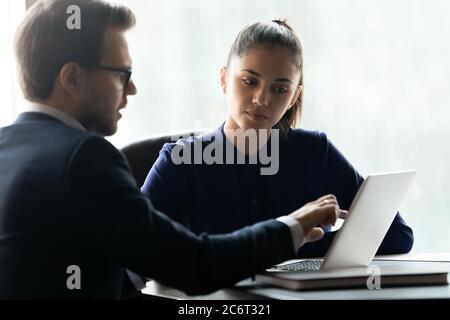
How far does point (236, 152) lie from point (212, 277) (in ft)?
2.27

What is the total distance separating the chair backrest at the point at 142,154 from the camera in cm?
195

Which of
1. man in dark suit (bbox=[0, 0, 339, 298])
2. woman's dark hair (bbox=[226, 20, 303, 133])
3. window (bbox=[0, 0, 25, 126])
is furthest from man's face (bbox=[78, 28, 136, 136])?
window (bbox=[0, 0, 25, 126])

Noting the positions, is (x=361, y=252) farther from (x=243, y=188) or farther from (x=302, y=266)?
(x=243, y=188)

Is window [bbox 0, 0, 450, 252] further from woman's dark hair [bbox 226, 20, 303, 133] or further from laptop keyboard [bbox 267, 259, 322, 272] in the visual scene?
laptop keyboard [bbox 267, 259, 322, 272]

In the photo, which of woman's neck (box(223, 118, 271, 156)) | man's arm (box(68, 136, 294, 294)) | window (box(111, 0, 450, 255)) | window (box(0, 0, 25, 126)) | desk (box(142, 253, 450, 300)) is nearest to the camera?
man's arm (box(68, 136, 294, 294))

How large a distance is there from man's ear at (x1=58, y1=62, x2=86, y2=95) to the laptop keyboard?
1.76 feet

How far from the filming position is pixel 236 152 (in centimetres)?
177

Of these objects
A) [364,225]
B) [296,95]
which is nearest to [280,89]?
[296,95]

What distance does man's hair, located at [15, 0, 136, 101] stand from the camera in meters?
1.23

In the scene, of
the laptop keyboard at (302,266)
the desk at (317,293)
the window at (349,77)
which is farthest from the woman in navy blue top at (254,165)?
the window at (349,77)

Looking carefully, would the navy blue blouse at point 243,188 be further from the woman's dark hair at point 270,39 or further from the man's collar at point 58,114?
the man's collar at point 58,114

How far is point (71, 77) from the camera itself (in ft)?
4.06
